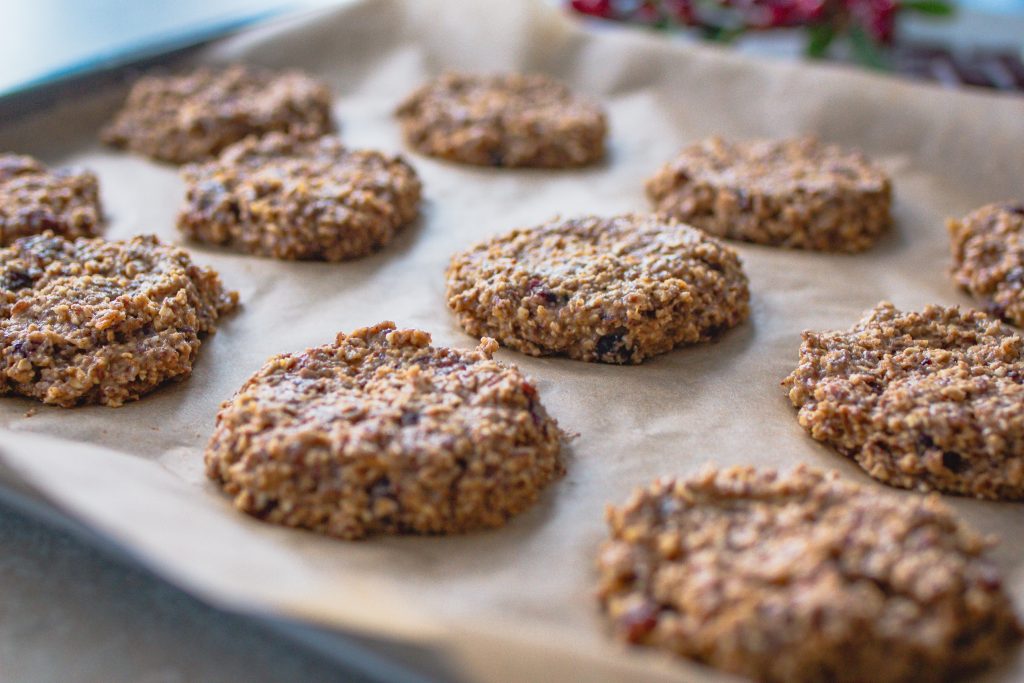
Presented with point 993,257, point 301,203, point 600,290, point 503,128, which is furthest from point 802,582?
point 503,128

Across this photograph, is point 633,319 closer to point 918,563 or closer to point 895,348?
point 895,348

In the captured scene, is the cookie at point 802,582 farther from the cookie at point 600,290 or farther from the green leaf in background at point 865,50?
the green leaf in background at point 865,50

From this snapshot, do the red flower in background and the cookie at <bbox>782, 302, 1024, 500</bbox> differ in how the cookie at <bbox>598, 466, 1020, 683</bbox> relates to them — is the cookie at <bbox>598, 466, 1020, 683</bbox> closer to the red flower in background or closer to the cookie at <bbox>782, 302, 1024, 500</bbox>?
the cookie at <bbox>782, 302, 1024, 500</bbox>

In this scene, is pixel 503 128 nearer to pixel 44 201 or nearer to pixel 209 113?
pixel 209 113

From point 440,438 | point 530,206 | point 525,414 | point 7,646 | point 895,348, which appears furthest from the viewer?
point 530,206

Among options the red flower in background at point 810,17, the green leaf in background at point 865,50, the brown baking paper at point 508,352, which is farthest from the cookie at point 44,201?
the green leaf in background at point 865,50

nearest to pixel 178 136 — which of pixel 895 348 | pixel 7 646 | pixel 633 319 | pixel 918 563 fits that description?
pixel 633 319

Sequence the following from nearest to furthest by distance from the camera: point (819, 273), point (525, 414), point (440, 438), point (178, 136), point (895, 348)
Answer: point (440, 438), point (525, 414), point (895, 348), point (819, 273), point (178, 136)
